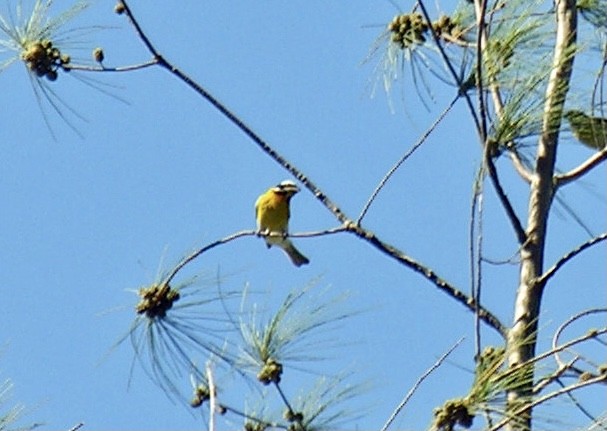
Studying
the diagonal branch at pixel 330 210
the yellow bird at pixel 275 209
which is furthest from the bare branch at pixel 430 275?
the yellow bird at pixel 275 209

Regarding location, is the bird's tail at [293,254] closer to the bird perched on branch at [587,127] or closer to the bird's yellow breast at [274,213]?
the bird's yellow breast at [274,213]

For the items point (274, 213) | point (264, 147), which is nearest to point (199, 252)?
point (264, 147)

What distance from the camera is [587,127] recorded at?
9.12 ft

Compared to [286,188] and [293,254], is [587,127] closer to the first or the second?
[286,188]

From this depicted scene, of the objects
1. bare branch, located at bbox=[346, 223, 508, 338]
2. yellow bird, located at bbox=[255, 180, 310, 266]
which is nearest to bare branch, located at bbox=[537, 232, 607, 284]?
bare branch, located at bbox=[346, 223, 508, 338]

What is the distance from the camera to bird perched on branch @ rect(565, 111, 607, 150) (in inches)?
108

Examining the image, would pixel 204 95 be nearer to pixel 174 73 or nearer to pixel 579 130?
pixel 174 73

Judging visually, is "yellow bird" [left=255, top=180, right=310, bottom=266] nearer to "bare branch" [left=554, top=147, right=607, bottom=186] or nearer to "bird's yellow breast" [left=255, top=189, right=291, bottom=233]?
"bird's yellow breast" [left=255, top=189, right=291, bottom=233]

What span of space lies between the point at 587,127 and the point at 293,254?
8.13 feet

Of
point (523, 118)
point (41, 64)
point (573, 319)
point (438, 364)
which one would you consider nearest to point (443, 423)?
point (438, 364)

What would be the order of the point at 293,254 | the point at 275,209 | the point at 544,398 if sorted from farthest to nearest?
the point at 293,254, the point at 275,209, the point at 544,398

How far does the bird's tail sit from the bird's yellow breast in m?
0.14

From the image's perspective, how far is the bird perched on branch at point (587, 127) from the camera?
2744 millimetres

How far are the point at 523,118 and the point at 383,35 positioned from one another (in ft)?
2.14
